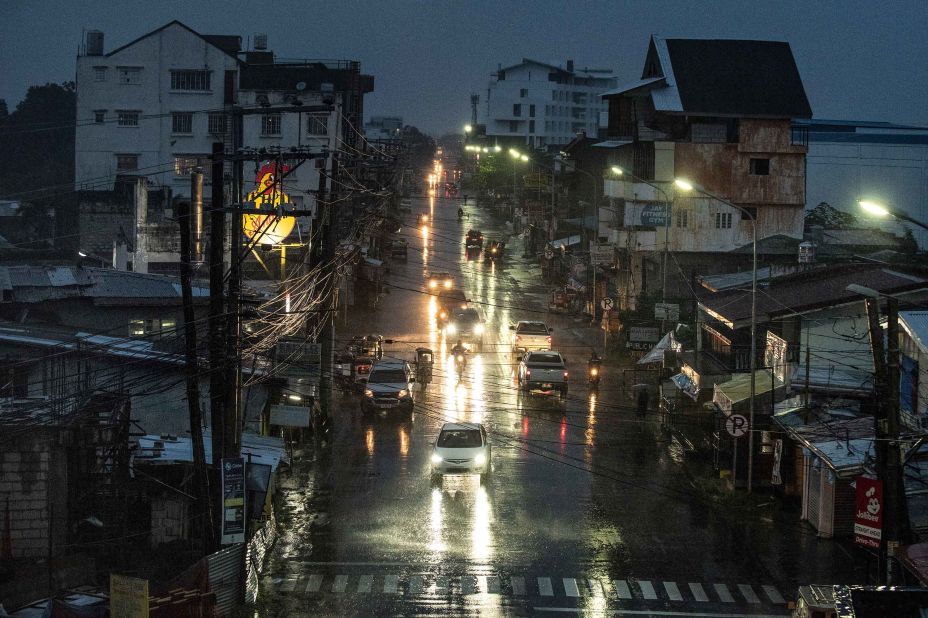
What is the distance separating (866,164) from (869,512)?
150 feet

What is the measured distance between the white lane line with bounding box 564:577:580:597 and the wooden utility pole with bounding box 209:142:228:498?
289 inches

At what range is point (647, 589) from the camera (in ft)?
75.9

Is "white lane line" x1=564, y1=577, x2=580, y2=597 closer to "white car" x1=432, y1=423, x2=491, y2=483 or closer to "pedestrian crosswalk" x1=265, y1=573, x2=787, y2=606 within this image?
"pedestrian crosswalk" x1=265, y1=573, x2=787, y2=606

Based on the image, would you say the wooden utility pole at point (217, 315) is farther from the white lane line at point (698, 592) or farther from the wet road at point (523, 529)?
the white lane line at point (698, 592)

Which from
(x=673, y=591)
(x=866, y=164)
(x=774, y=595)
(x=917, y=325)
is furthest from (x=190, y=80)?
(x=774, y=595)

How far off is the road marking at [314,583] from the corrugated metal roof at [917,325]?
46.2 feet

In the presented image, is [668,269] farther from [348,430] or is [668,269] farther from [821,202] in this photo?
[348,430]

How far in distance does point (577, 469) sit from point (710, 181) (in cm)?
3044

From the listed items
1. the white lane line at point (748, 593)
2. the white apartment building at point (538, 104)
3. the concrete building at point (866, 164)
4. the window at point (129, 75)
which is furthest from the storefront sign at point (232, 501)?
the white apartment building at point (538, 104)

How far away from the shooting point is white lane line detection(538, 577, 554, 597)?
2265cm

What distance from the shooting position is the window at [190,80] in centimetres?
7350

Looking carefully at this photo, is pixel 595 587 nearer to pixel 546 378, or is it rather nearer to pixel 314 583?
pixel 314 583

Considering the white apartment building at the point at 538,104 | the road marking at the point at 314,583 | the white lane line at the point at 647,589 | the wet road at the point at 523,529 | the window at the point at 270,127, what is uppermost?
the white apartment building at the point at 538,104

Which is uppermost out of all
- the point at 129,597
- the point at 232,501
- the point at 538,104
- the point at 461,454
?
the point at 538,104
